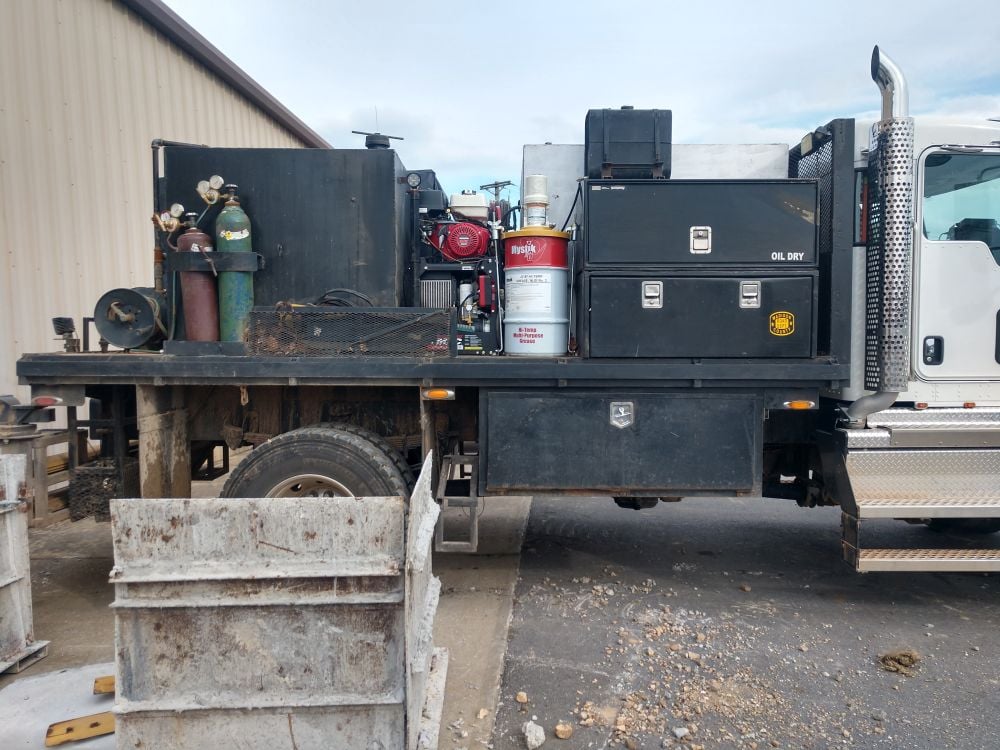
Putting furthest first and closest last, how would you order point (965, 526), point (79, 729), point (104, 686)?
point (965, 526), point (104, 686), point (79, 729)

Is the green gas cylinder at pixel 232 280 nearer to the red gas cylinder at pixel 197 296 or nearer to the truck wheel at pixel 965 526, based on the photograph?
the red gas cylinder at pixel 197 296

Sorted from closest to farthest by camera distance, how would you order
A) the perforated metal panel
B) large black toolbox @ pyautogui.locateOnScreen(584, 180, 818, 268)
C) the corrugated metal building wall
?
the perforated metal panel → large black toolbox @ pyautogui.locateOnScreen(584, 180, 818, 268) → the corrugated metal building wall

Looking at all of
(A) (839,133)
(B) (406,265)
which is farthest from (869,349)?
(B) (406,265)

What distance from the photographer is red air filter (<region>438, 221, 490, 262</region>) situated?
14.6 feet

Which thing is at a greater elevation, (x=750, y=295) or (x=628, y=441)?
(x=750, y=295)

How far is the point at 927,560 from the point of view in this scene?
12.3ft

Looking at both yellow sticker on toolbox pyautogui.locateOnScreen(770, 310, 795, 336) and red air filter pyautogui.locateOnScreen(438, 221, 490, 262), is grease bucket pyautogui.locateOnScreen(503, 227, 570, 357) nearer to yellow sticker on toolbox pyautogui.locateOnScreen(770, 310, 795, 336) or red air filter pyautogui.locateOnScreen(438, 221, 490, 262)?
red air filter pyautogui.locateOnScreen(438, 221, 490, 262)

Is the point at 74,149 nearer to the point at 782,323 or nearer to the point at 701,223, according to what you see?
the point at 701,223

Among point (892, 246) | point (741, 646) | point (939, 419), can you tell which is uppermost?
point (892, 246)

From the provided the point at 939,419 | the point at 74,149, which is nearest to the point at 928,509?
the point at 939,419

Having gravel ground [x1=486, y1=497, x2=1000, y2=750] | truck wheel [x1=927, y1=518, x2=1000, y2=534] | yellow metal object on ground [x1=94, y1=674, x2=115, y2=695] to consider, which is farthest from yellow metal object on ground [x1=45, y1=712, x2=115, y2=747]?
truck wheel [x1=927, y1=518, x2=1000, y2=534]

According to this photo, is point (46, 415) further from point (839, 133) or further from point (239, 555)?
point (839, 133)

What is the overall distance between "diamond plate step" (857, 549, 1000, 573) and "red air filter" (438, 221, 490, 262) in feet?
9.56

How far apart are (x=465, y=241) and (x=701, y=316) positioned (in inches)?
62.4
